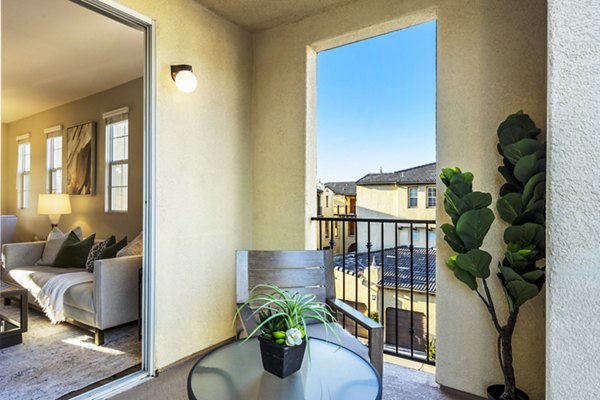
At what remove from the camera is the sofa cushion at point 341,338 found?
5.58ft

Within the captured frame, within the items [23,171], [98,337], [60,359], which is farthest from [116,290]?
[23,171]

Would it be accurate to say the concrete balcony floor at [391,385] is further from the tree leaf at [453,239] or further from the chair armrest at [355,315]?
the tree leaf at [453,239]

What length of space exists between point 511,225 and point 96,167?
4900 millimetres

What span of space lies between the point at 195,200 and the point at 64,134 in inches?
155

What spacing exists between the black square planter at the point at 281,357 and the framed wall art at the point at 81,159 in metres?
4.36

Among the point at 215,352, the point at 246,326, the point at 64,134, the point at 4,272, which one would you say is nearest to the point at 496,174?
the point at 246,326

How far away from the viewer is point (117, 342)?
112 inches

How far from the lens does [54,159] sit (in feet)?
17.7

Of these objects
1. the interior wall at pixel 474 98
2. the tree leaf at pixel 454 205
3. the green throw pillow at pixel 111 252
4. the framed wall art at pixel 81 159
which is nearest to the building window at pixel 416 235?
the interior wall at pixel 474 98

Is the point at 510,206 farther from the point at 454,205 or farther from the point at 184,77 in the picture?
the point at 184,77

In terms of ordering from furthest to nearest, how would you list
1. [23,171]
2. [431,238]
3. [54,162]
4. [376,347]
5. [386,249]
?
[23,171] < [54,162] < [386,249] < [431,238] < [376,347]

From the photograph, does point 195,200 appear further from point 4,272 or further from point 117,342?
point 4,272

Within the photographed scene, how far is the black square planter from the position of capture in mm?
1233

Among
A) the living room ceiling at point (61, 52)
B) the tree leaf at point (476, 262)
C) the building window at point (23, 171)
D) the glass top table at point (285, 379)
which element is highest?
the living room ceiling at point (61, 52)
